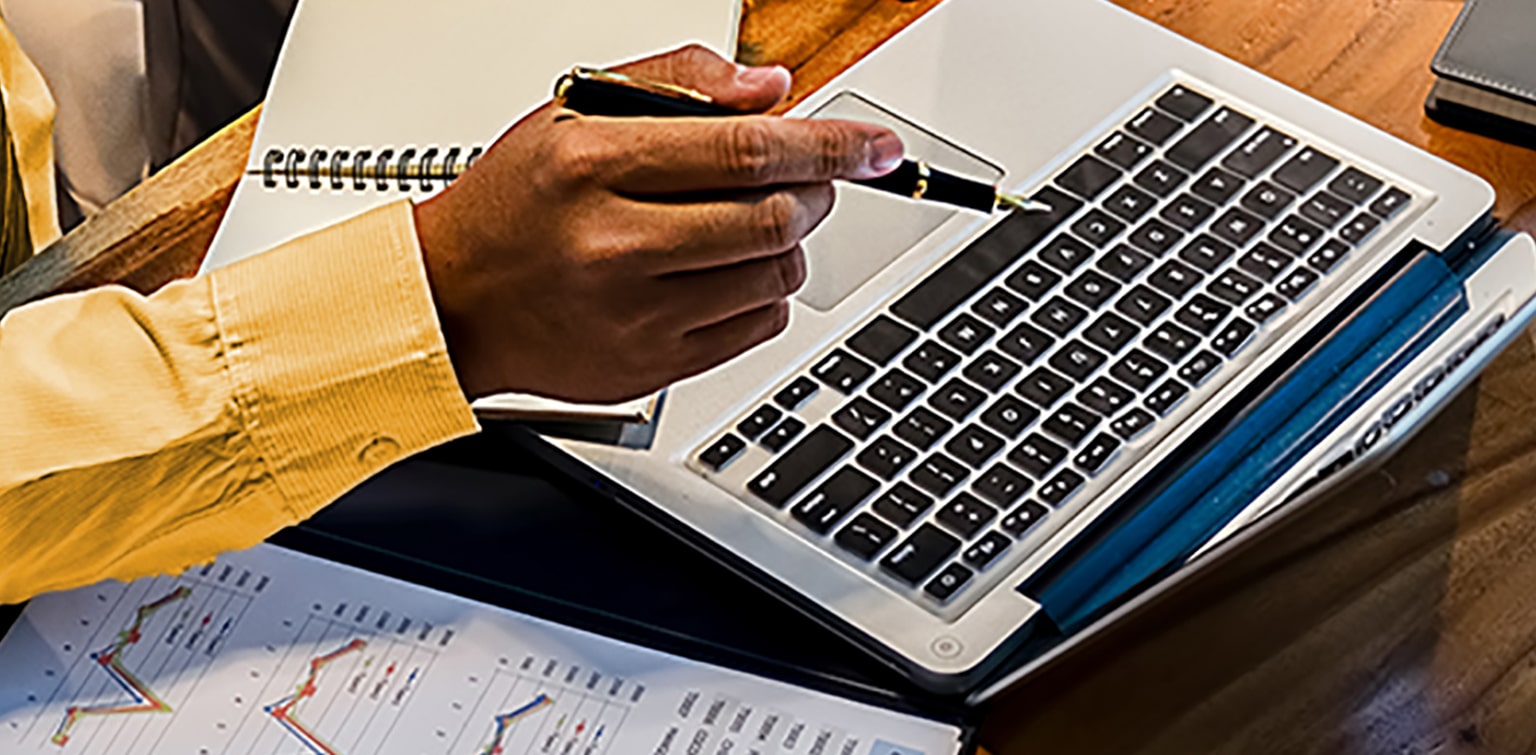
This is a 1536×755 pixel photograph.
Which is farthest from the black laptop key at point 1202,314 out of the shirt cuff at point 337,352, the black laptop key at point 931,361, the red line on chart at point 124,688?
the red line on chart at point 124,688

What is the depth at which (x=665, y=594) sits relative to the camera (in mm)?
632

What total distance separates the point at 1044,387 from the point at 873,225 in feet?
0.43

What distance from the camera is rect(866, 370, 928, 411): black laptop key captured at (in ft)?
2.18

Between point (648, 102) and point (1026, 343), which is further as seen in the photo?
point (1026, 343)

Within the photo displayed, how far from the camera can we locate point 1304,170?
75 cm

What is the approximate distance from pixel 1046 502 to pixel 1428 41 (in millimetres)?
395

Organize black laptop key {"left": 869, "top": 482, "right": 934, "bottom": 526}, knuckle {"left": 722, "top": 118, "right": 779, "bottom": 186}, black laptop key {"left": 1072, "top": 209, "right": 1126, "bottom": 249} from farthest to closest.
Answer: black laptop key {"left": 1072, "top": 209, "right": 1126, "bottom": 249} < black laptop key {"left": 869, "top": 482, "right": 934, "bottom": 526} < knuckle {"left": 722, "top": 118, "right": 779, "bottom": 186}

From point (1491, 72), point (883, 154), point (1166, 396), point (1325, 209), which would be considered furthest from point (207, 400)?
point (1491, 72)

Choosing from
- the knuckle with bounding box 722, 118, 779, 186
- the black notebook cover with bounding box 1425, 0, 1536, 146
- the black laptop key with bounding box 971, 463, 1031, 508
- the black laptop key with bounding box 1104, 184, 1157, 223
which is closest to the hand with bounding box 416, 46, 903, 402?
the knuckle with bounding box 722, 118, 779, 186

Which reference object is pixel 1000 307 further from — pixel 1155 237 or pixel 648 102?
pixel 648 102

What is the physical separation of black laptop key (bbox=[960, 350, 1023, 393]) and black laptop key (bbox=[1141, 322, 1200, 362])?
59 millimetres

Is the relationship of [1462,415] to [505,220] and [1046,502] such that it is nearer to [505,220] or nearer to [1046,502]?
[1046,502]

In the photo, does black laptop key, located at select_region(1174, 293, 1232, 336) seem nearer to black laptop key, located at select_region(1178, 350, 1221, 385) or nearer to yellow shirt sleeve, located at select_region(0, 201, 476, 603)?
black laptop key, located at select_region(1178, 350, 1221, 385)

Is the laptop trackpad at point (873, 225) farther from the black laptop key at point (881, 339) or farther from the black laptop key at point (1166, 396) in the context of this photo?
the black laptop key at point (1166, 396)
